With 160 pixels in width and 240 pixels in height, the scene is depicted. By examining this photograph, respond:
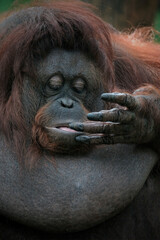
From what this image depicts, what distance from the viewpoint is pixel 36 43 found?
289cm

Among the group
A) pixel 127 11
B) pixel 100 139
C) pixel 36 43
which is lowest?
pixel 127 11

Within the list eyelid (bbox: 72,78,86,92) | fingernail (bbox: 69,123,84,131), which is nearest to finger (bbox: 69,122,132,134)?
fingernail (bbox: 69,123,84,131)

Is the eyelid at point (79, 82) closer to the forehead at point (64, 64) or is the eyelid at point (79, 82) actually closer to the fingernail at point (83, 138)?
the forehead at point (64, 64)

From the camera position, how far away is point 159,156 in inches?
125

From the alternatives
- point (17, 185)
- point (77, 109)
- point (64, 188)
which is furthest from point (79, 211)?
point (77, 109)

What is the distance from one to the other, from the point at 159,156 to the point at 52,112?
2.40ft

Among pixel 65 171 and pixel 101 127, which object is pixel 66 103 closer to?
pixel 101 127

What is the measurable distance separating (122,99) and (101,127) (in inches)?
7.3

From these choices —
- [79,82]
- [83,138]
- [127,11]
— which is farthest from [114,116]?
[127,11]

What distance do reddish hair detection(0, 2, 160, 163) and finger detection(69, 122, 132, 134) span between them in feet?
1.20

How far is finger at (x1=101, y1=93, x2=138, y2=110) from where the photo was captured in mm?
2529

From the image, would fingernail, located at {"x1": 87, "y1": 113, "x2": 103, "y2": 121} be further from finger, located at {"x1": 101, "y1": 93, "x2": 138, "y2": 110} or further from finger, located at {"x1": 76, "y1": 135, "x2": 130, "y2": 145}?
finger, located at {"x1": 76, "y1": 135, "x2": 130, "y2": 145}

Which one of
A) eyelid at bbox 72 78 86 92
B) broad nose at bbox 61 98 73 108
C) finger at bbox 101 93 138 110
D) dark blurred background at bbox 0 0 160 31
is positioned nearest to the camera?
finger at bbox 101 93 138 110

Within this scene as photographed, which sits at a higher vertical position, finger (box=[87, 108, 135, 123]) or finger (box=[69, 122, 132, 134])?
finger (box=[87, 108, 135, 123])
